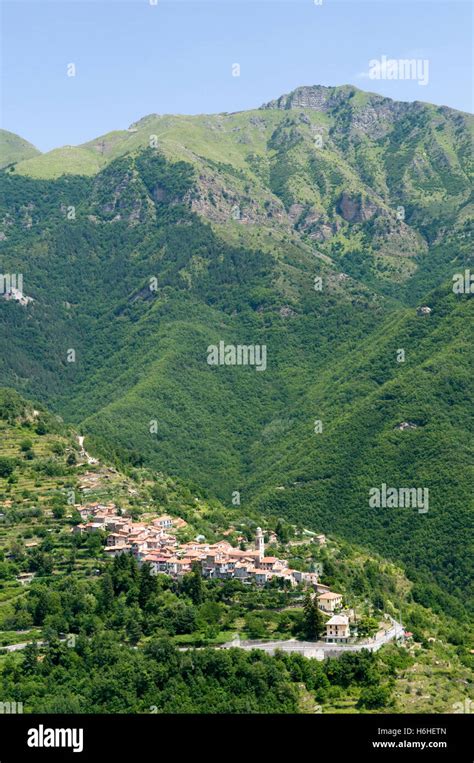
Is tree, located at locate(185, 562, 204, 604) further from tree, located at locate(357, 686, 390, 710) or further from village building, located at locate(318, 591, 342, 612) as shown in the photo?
tree, located at locate(357, 686, 390, 710)

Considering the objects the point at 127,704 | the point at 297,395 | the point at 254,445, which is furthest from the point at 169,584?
the point at 297,395

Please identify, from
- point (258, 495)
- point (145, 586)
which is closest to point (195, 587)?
point (145, 586)

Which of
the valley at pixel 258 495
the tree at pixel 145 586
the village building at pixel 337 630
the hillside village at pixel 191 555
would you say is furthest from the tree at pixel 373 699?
the tree at pixel 145 586

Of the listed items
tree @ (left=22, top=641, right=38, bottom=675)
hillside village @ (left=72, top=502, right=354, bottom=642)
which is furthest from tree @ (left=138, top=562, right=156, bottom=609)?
tree @ (left=22, top=641, right=38, bottom=675)

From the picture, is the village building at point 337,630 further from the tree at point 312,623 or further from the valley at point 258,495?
the valley at point 258,495

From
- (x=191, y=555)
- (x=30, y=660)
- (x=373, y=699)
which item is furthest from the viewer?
(x=191, y=555)

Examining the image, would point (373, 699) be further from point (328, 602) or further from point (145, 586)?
point (145, 586)

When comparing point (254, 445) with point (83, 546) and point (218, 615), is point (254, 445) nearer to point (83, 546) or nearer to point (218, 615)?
point (83, 546)
